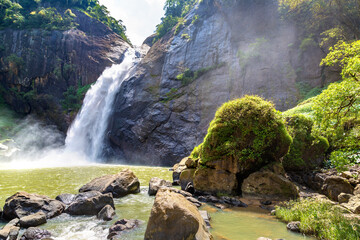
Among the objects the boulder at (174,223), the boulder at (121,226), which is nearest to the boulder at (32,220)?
the boulder at (121,226)

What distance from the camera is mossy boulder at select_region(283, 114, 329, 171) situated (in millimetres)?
10758

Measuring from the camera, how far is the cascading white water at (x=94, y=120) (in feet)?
97.5

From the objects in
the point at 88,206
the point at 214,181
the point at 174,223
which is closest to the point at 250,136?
the point at 214,181

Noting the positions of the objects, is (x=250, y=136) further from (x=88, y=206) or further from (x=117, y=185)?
(x=88, y=206)

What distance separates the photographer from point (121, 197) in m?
9.13

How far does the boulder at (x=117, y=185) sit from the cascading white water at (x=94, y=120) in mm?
19987

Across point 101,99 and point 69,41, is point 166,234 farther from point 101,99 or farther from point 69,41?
point 69,41

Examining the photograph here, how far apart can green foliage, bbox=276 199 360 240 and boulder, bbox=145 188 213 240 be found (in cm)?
254

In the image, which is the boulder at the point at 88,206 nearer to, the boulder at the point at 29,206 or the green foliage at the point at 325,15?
the boulder at the point at 29,206

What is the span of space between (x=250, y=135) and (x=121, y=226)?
6.27 meters

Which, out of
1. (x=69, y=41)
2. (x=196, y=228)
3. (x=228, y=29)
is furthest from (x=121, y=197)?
(x=69, y=41)

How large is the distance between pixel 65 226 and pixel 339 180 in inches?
384

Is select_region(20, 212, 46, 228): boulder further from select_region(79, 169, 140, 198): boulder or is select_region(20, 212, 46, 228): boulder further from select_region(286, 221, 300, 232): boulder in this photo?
select_region(286, 221, 300, 232): boulder

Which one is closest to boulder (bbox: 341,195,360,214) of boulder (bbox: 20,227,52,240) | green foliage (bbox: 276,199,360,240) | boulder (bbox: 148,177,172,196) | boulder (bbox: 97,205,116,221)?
green foliage (bbox: 276,199,360,240)
